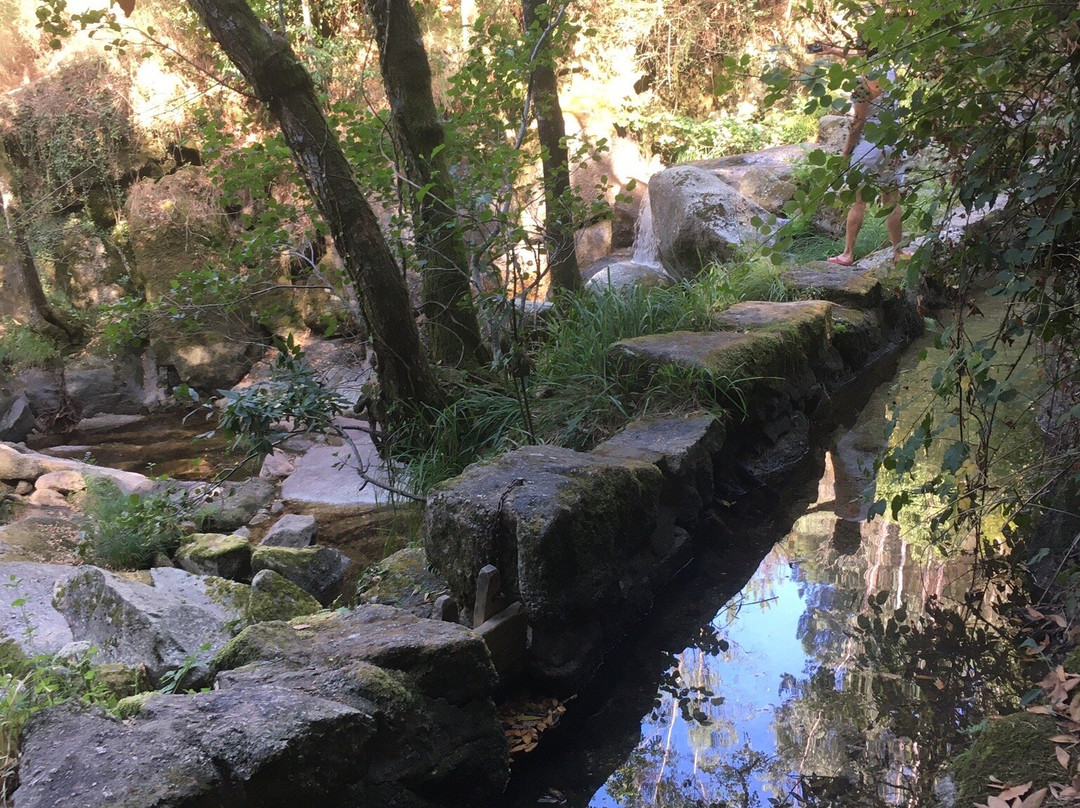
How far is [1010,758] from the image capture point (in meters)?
2.12

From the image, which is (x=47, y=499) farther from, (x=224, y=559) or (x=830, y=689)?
(x=830, y=689)

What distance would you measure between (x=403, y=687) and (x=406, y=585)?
1.09 metres

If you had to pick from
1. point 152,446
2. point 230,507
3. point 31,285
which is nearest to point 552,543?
point 230,507

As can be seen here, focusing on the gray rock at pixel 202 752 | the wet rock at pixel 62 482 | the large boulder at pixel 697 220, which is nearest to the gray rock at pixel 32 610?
the gray rock at pixel 202 752

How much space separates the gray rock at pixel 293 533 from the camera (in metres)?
5.43

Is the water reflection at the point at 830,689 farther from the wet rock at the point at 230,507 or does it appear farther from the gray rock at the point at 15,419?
the gray rock at the point at 15,419

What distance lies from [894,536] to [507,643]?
188 centimetres

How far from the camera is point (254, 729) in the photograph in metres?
2.08

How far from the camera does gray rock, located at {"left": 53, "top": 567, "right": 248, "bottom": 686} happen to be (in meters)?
3.60

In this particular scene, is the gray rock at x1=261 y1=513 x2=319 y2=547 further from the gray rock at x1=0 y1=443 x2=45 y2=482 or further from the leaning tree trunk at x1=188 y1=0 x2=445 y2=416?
the gray rock at x1=0 y1=443 x2=45 y2=482

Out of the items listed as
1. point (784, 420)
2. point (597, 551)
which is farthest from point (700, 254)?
point (597, 551)

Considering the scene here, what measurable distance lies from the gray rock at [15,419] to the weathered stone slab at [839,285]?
822cm

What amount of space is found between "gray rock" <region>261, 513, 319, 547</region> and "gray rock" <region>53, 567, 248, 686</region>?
3.37 feet

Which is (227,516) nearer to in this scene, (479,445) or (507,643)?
(479,445)
